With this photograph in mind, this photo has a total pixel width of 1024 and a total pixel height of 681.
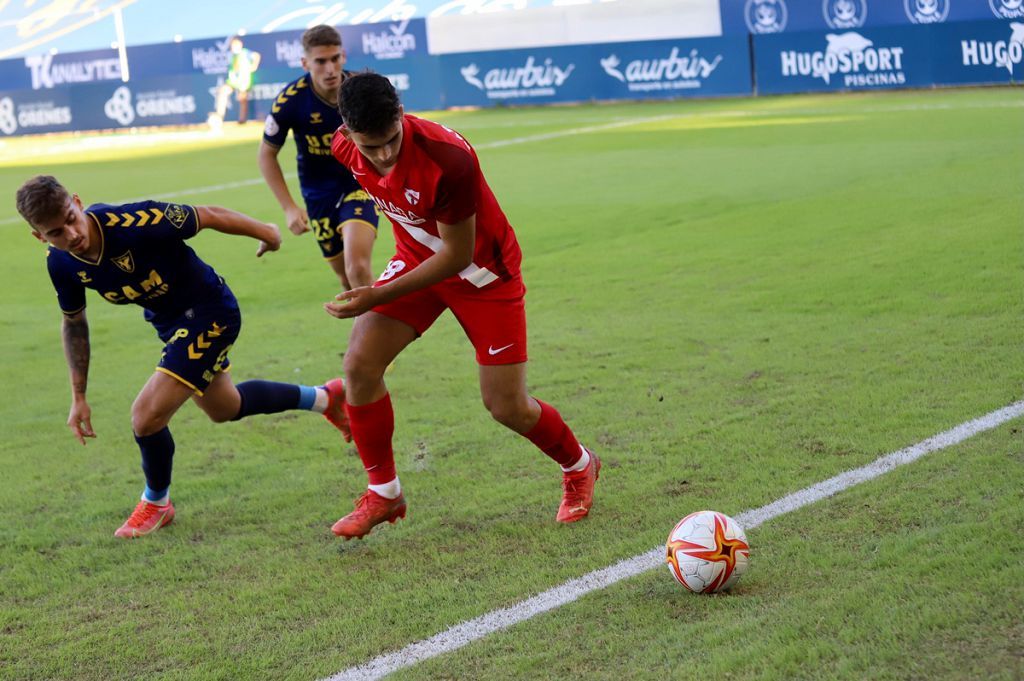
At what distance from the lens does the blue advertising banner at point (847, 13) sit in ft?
83.5

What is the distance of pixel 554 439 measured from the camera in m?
5.22

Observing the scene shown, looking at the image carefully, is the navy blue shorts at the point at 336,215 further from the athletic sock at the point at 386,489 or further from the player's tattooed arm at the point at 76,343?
the athletic sock at the point at 386,489

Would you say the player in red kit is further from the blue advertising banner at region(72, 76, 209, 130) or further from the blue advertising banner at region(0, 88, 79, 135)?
the blue advertising banner at region(0, 88, 79, 135)

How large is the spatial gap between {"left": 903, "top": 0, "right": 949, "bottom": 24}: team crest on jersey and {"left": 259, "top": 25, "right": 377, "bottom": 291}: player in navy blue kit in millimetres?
21179

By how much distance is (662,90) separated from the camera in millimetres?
29516

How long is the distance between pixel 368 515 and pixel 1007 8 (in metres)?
23.7

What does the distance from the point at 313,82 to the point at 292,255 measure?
5004 mm

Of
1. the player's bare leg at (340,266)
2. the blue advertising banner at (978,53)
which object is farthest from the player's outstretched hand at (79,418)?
the blue advertising banner at (978,53)

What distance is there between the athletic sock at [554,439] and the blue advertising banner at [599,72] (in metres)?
24.4

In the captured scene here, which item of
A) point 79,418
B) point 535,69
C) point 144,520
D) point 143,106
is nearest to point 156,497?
point 144,520

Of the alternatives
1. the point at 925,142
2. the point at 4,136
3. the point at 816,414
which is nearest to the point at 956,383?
the point at 816,414

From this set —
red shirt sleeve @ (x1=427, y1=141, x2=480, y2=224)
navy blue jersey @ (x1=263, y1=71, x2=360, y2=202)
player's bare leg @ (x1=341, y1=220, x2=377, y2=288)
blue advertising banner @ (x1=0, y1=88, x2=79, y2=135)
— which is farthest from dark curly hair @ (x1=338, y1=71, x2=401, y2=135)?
blue advertising banner @ (x1=0, y1=88, x2=79, y2=135)

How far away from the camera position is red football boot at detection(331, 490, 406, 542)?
5047 millimetres

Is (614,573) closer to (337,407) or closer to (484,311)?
(484,311)
